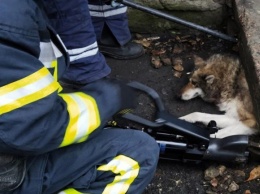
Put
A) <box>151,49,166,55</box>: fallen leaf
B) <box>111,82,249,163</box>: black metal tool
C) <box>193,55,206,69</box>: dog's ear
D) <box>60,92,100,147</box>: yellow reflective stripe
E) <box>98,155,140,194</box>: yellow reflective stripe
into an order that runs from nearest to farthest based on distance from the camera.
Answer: <box>60,92,100,147</box>: yellow reflective stripe → <box>98,155,140,194</box>: yellow reflective stripe → <box>111,82,249,163</box>: black metal tool → <box>193,55,206,69</box>: dog's ear → <box>151,49,166,55</box>: fallen leaf

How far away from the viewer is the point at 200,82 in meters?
3.30

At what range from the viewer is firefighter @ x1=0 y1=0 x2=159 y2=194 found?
1.46m

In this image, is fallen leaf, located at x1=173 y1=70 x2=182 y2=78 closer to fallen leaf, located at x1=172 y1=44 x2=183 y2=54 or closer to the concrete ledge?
fallen leaf, located at x1=172 y1=44 x2=183 y2=54

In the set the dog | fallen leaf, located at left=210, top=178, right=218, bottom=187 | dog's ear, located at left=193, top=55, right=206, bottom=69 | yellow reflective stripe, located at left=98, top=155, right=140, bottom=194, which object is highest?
yellow reflective stripe, located at left=98, top=155, right=140, bottom=194

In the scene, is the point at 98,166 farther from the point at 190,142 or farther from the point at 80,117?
the point at 190,142

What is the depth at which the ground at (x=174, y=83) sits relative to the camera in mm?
2531

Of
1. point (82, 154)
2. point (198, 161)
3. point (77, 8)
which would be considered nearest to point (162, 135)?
point (198, 161)

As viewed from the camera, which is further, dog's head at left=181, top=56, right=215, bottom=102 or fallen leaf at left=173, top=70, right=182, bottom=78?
fallen leaf at left=173, top=70, right=182, bottom=78

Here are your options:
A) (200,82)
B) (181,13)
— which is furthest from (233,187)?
(181,13)

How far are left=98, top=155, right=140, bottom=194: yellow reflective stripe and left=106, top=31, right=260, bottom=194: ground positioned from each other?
533 millimetres

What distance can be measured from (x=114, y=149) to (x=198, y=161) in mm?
722

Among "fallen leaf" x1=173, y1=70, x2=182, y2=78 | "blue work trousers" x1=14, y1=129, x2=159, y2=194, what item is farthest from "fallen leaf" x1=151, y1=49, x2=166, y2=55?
"blue work trousers" x1=14, y1=129, x2=159, y2=194

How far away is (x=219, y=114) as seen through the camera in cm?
311

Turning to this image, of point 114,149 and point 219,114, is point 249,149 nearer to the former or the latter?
point 219,114
